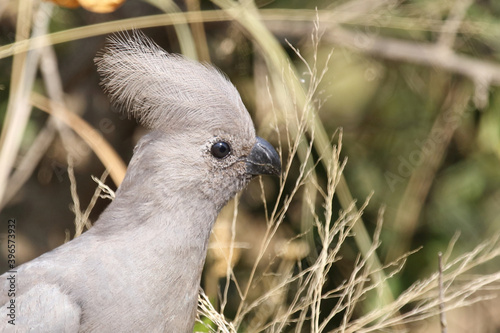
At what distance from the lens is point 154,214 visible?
2.15m

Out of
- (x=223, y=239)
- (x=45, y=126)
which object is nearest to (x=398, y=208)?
(x=223, y=239)

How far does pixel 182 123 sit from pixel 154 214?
29 cm

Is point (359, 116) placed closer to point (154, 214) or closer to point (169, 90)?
point (169, 90)

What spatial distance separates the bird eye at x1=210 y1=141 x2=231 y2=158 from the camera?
2.24 m

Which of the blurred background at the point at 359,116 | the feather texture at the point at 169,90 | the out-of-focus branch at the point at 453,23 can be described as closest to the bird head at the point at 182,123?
the feather texture at the point at 169,90

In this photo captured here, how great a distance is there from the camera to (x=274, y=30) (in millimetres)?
3762

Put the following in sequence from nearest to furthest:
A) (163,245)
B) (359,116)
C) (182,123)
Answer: (163,245)
(182,123)
(359,116)

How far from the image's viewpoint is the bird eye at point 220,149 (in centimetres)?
224

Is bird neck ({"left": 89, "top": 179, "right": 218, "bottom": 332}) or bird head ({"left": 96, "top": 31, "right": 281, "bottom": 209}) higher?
bird head ({"left": 96, "top": 31, "right": 281, "bottom": 209})

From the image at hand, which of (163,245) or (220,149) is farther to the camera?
(220,149)

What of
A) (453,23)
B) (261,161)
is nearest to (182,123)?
(261,161)

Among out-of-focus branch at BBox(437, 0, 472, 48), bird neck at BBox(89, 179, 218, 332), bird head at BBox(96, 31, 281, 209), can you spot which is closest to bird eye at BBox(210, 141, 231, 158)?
bird head at BBox(96, 31, 281, 209)

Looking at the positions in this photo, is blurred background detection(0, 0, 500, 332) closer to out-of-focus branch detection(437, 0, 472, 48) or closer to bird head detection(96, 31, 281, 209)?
out-of-focus branch detection(437, 0, 472, 48)

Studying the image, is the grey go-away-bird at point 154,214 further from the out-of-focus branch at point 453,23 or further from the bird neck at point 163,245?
the out-of-focus branch at point 453,23
